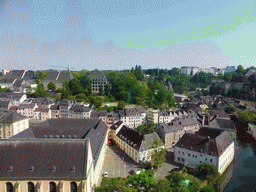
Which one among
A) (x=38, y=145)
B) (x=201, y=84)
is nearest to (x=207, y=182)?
(x=38, y=145)

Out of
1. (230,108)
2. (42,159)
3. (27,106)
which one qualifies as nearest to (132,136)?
(42,159)

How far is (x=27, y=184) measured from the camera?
2509 centimetres

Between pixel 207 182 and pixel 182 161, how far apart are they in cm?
815

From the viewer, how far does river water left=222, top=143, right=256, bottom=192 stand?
122 ft

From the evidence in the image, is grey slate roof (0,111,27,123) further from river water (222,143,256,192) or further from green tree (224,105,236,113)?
green tree (224,105,236,113)

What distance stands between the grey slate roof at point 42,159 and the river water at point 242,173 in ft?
93.4

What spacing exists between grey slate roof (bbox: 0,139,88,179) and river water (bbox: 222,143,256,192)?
93.4 feet

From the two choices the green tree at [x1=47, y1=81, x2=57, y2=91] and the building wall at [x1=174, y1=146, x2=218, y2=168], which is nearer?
the building wall at [x1=174, y1=146, x2=218, y2=168]

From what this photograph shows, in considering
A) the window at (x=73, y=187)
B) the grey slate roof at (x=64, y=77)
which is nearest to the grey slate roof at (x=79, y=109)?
the grey slate roof at (x=64, y=77)

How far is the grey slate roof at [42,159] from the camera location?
985 inches

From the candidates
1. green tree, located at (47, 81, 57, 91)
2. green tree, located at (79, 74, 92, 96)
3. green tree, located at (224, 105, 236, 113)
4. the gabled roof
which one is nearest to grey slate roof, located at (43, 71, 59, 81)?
green tree, located at (47, 81, 57, 91)

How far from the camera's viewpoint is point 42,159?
2600cm

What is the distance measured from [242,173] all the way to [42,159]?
→ 4015cm

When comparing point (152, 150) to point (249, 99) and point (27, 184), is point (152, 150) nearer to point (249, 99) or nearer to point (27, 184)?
point (27, 184)
